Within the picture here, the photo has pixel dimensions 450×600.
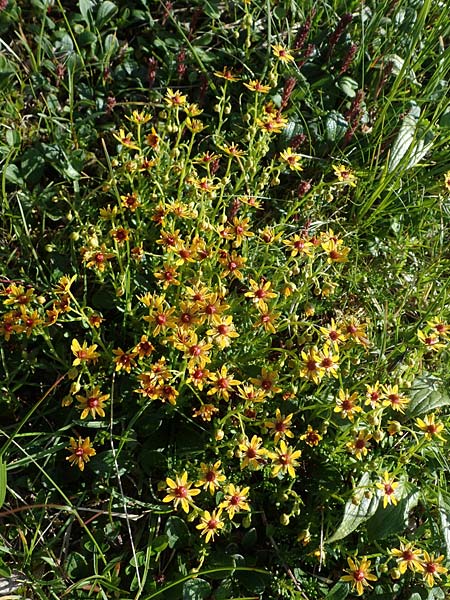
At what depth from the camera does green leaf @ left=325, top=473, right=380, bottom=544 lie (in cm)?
194

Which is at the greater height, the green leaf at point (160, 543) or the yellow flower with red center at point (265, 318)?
the yellow flower with red center at point (265, 318)

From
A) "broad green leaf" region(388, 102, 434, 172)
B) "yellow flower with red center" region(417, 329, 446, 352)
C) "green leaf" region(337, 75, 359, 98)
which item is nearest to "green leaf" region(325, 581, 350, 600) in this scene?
"yellow flower with red center" region(417, 329, 446, 352)

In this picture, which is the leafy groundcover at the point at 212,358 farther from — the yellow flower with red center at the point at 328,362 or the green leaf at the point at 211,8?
the green leaf at the point at 211,8

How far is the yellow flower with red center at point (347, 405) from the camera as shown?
186cm

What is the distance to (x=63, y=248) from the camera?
228 cm

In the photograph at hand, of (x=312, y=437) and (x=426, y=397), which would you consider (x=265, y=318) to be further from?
(x=426, y=397)

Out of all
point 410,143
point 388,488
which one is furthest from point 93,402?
point 410,143

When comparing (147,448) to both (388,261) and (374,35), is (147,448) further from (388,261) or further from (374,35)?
(374,35)

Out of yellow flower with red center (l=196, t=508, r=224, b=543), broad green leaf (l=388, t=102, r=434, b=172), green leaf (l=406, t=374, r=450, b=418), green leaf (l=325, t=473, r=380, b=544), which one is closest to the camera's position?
yellow flower with red center (l=196, t=508, r=224, b=543)

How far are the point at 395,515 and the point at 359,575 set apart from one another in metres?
0.19

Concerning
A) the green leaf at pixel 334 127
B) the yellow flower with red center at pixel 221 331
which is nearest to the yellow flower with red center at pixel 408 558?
the yellow flower with red center at pixel 221 331

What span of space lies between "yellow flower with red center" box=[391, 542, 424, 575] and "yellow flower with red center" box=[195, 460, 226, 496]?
50 cm

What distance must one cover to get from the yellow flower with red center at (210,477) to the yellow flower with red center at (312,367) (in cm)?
32

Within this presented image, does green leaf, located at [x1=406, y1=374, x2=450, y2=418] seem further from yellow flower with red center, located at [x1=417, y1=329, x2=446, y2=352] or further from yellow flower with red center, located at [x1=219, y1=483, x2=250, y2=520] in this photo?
yellow flower with red center, located at [x1=219, y1=483, x2=250, y2=520]
